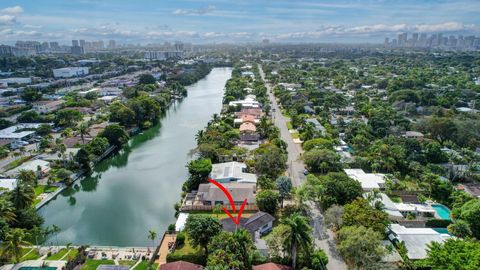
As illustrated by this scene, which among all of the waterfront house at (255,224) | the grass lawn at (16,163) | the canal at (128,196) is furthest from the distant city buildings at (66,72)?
the waterfront house at (255,224)

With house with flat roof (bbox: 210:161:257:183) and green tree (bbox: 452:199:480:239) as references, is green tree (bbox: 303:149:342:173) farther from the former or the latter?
green tree (bbox: 452:199:480:239)

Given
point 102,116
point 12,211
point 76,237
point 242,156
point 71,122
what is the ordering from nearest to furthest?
point 12,211 → point 76,237 → point 242,156 → point 71,122 → point 102,116

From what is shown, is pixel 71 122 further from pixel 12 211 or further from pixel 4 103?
pixel 12 211

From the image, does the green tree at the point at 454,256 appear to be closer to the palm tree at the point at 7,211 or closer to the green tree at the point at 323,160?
the green tree at the point at 323,160

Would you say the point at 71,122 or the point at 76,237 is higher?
the point at 71,122

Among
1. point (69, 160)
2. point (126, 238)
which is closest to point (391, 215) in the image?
point (126, 238)

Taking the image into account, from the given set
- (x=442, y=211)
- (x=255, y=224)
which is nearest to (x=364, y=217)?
(x=255, y=224)

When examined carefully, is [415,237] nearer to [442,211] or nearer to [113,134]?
[442,211]
